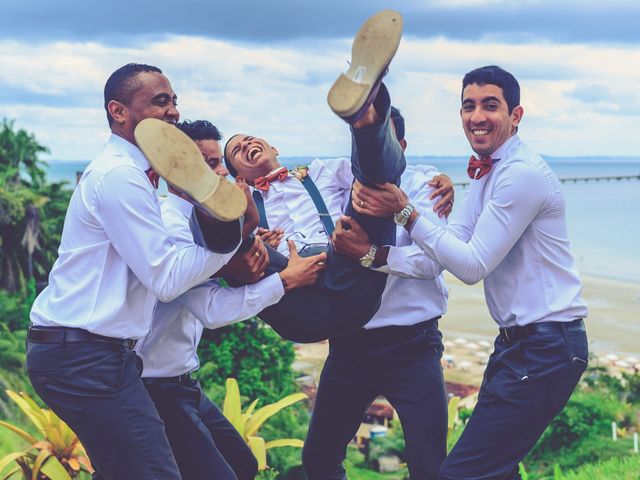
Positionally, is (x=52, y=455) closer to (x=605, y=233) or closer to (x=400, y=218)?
(x=400, y=218)

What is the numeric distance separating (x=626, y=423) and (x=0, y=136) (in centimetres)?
2319

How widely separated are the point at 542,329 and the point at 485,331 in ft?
94.0

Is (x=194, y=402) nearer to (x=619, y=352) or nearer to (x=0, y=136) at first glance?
(x=619, y=352)

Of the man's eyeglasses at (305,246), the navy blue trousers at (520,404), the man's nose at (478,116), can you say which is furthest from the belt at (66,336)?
the man's nose at (478,116)

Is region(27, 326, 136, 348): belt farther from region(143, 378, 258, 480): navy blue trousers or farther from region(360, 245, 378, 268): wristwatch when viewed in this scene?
region(360, 245, 378, 268): wristwatch

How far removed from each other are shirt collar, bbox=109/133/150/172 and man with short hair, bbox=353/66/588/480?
976mm

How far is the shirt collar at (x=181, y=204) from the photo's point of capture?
4273 millimetres

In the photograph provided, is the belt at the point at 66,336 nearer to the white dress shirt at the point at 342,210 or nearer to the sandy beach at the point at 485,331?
the white dress shirt at the point at 342,210

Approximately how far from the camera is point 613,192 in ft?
357

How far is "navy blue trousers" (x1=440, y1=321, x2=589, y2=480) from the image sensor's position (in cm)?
400

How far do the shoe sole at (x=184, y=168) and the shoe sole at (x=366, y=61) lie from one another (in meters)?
0.57

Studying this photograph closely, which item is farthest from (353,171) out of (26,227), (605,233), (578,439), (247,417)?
(605,233)

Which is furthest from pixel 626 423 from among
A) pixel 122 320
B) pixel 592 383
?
pixel 122 320

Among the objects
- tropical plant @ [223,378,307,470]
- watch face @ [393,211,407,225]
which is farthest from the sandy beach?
watch face @ [393,211,407,225]
